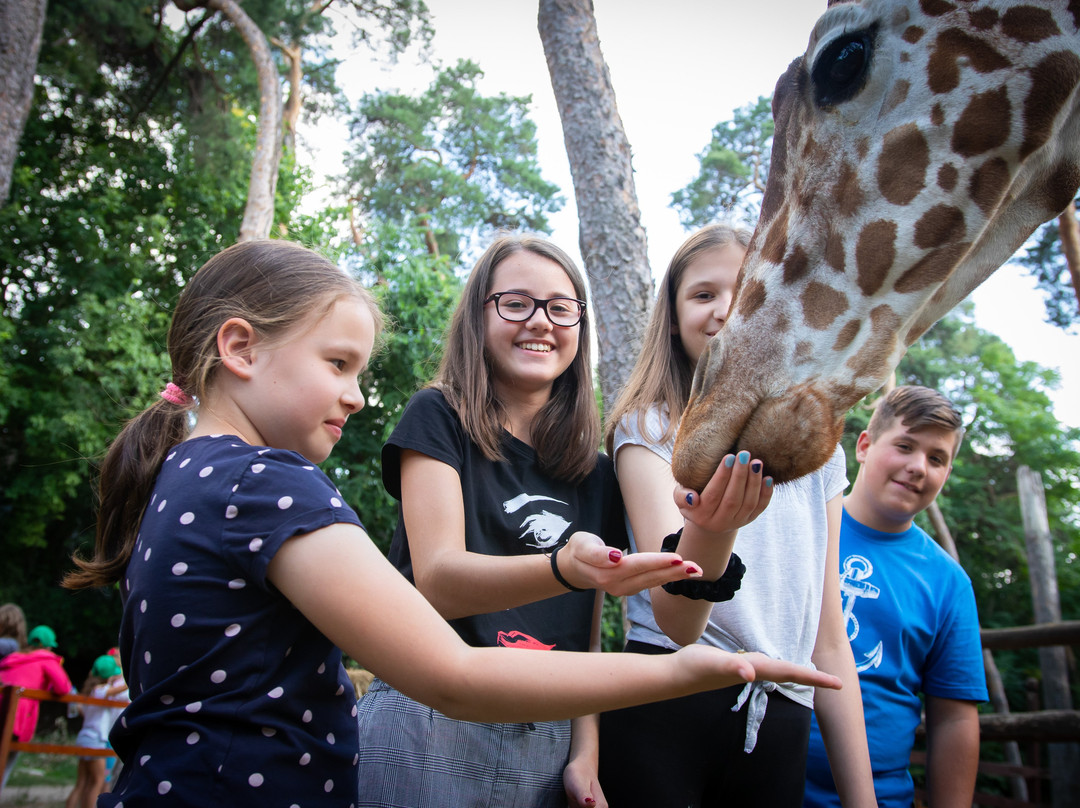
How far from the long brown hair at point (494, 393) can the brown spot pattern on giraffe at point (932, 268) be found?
0.86 meters

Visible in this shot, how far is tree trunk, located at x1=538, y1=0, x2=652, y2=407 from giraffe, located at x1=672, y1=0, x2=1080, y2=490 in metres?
2.90

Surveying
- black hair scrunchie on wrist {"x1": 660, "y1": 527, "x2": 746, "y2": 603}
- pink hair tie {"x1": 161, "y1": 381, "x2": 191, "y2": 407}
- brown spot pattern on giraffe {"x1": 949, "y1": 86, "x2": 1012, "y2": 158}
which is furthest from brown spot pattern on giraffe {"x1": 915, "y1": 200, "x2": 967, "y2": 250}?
pink hair tie {"x1": 161, "y1": 381, "x2": 191, "y2": 407}

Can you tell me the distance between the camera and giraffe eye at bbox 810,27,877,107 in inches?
62.8

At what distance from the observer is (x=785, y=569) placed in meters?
1.87

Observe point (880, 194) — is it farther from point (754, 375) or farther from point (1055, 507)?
point (1055, 507)

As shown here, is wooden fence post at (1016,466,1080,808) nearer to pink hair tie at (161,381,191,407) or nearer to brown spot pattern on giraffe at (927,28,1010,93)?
brown spot pattern on giraffe at (927,28,1010,93)

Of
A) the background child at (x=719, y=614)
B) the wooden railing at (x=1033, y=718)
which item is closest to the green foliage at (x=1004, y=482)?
the wooden railing at (x=1033, y=718)

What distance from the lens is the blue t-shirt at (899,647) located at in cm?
233

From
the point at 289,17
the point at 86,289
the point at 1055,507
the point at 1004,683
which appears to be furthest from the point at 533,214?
the point at 1004,683

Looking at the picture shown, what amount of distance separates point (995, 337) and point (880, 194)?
22.5m

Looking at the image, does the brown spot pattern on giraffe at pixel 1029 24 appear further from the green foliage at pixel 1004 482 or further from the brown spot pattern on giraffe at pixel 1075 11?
the green foliage at pixel 1004 482

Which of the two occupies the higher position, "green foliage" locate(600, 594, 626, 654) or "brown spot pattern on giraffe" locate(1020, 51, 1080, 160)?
"brown spot pattern on giraffe" locate(1020, 51, 1080, 160)

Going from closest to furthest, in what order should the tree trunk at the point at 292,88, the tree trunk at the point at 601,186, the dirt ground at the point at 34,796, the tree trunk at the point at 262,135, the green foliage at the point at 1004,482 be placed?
1. the tree trunk at the point at 601,186
2. the dirt ground at the point at 34,796
3. the tree trunk at the point at 262,135
4. the green foliage at the point at 1004,482
5. the tree trunk at the point at 292,88

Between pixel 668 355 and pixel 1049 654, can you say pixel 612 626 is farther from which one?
pixel 668 355
